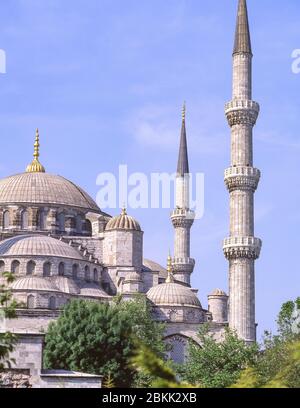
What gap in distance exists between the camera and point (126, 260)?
48.1 m

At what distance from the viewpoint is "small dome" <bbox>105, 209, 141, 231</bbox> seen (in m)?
48.2

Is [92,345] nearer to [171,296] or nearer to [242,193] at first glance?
[242,193]

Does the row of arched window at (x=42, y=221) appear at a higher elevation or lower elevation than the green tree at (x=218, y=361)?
higher

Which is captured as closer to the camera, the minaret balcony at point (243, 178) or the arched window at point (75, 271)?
the minaret balcony at point (243, 178)

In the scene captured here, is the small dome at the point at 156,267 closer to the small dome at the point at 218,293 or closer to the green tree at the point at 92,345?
the small dome at the point at 218,293

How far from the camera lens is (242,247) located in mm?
40594

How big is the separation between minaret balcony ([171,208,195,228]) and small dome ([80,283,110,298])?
829cm

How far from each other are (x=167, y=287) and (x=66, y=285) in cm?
447

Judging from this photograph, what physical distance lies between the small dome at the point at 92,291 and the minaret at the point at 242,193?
632cm

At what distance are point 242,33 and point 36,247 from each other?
12.3 meters

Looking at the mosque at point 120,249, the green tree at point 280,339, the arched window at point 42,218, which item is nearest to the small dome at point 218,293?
the mosque at point 120,249

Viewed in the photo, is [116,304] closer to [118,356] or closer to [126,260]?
[126,260]

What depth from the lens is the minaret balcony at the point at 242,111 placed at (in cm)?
4212
